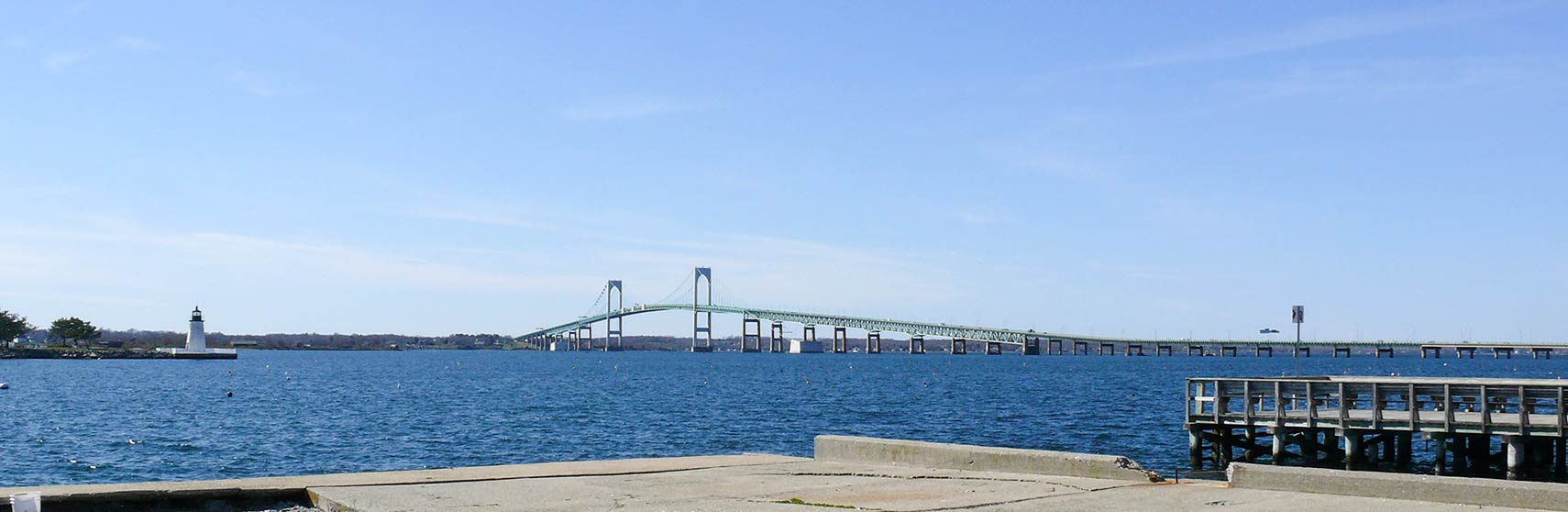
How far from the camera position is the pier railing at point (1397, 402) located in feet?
81.3

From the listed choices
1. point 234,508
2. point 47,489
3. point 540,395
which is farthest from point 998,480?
point 540,395

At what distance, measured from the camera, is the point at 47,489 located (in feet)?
40.2

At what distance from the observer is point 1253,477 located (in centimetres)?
1288

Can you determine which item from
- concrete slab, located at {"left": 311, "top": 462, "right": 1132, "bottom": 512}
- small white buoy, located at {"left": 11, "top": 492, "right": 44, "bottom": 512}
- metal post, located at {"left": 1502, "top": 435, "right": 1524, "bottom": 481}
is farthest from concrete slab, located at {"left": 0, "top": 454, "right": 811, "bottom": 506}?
metal post, located at {"left": 1502, "top": 435, "right": 1524, "bottom": 481}

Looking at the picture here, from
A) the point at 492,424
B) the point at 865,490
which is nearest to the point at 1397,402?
the point at 865,490

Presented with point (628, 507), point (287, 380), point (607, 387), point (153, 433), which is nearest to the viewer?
point (628, 507)

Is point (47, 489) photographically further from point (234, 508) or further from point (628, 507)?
point (628, 507)

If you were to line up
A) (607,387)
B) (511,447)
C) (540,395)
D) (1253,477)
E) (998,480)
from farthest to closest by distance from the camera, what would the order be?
(607,387) → (540,395) → (511,447) → (998,480) → (1253,477)

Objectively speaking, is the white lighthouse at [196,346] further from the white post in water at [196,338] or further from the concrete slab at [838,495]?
the concrete slab at [838,495]

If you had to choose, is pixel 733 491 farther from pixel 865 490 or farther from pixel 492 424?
pixel 492 424

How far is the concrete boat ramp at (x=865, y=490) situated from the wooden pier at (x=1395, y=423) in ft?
46.0

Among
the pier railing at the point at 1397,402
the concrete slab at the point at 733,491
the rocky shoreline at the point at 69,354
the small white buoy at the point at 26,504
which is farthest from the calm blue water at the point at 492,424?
the rocky shoreline at the point at 69,354

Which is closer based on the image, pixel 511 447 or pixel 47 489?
pixel 47 489

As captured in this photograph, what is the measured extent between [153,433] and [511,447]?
14020mm
